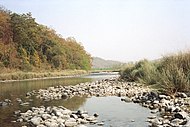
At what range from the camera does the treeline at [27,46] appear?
53.1 metres

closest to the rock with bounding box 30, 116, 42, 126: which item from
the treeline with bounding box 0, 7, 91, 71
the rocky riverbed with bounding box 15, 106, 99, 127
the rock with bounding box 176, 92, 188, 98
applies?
the rocky riverbed with bounding box 15, 106, 99, 127

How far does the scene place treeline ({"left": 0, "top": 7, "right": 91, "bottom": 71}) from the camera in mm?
53125

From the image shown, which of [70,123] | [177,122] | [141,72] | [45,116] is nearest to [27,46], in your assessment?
[141,72]

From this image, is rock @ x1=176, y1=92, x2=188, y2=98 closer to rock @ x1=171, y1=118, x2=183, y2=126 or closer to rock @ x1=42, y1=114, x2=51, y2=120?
rock @ x1=171, y1=118, x2=183, y2=126

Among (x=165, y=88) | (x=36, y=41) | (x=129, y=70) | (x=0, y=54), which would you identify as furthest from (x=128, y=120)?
(x=36, y=41)

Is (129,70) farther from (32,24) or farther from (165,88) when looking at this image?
(32,24)

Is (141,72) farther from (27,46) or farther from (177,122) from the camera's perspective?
(27,46)

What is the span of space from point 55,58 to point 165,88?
53.9 meters

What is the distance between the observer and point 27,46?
59.6 meters

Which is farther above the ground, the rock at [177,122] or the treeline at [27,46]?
the treeline at [27,46]

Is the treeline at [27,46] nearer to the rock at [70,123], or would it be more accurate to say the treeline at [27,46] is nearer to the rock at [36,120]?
the rock at [36,120]

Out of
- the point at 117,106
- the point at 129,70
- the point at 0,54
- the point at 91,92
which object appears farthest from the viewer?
the point at 0,54

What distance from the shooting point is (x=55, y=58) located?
66625mm

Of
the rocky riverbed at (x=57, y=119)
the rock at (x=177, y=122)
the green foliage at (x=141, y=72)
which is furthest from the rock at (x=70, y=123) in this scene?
the green foliage at (x=141, y=72)
